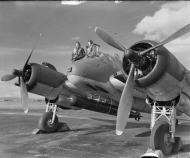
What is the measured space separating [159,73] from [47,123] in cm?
919

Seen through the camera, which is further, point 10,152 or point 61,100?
point 61,100

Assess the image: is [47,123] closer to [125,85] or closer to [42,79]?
[42,79]

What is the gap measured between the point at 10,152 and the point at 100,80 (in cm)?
732

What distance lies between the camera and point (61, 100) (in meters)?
16.9

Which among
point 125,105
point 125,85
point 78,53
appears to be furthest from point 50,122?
point 125,85

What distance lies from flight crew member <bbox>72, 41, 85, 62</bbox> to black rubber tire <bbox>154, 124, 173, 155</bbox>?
8.15 meters

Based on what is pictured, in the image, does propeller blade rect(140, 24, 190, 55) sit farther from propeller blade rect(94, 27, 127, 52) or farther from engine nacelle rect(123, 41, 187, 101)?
propeller blade rect(94, 27, 127, 52)

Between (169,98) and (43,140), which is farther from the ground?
(169,98)

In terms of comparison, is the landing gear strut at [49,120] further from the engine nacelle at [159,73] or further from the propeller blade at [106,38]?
the engine nacelle at [159,73]

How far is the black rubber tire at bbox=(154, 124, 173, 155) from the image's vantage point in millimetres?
10734

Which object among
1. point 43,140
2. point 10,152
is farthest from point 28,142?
point 10,152

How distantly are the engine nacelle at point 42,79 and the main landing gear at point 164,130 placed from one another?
6.64m

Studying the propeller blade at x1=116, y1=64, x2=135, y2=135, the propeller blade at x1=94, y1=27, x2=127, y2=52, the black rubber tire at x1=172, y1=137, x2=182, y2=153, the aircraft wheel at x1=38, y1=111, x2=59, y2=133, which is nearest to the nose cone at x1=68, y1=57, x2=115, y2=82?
the aircraft wheel at x1=38, y1=111, x2=59, y2=133

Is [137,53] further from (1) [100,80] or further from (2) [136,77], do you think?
(1) [100,80]
